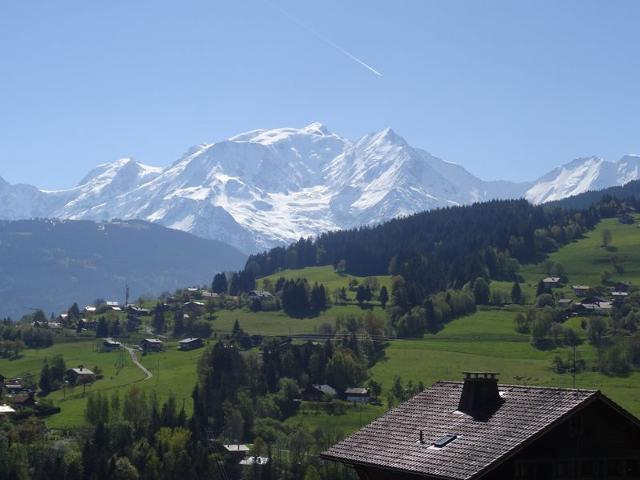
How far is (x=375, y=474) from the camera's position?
98.1 feet

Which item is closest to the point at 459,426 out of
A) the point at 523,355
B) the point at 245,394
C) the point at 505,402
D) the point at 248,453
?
the point at 505,402

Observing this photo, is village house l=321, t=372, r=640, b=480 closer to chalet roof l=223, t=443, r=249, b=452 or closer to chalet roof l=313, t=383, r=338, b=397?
chalet roof l=223, t=443, r=249, b=452

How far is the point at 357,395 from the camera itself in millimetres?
179250

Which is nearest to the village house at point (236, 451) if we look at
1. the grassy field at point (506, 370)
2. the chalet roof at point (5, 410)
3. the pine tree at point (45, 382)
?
the grassy field at point (506, 370)

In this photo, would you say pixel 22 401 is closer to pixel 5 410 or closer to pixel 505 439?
pixel 5 410

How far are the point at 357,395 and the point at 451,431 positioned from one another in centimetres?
15212

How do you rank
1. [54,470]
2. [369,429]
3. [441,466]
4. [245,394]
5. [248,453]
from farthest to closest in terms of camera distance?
[245,394], [248,453], [54,470], [369,429], [441,466]

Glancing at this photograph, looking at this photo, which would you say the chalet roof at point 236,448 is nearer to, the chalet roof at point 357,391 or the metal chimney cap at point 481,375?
the chalet roof at point 357,391

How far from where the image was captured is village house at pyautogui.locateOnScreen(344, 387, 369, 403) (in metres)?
178

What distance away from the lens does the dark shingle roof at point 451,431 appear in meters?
26.6

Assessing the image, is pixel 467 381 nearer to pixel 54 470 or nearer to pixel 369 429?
pixel 369 429

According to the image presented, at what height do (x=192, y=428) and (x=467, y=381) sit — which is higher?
(x=467, y=381)

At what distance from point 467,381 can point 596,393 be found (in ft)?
10.8

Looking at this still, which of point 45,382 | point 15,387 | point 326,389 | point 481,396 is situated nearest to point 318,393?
point 326,389
